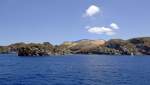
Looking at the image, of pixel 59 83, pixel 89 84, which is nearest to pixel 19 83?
pixel 59 83

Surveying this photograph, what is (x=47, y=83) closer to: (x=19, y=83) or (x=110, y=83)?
(x=19, y=83)

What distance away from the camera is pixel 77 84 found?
71.9 m

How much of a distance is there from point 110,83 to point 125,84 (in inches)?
144

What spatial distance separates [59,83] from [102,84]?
10687mm

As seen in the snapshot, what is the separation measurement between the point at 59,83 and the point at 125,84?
16.1m

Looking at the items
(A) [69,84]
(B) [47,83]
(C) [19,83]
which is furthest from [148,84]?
(C) [19,83]

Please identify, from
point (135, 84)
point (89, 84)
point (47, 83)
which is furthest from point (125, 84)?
point (47, 83)

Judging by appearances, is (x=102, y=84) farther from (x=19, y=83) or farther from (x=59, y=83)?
(x=19, y=83)

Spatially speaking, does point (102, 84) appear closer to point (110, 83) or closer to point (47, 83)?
point (110, 83)

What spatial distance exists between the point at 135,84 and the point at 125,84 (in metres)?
2.41

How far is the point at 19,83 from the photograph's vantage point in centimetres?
7256

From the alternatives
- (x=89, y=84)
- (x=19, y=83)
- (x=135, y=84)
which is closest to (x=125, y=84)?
(x=135, y=84)

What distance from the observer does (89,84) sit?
7094 cm

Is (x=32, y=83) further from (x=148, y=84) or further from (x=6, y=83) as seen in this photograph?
(x=148, y=84)
